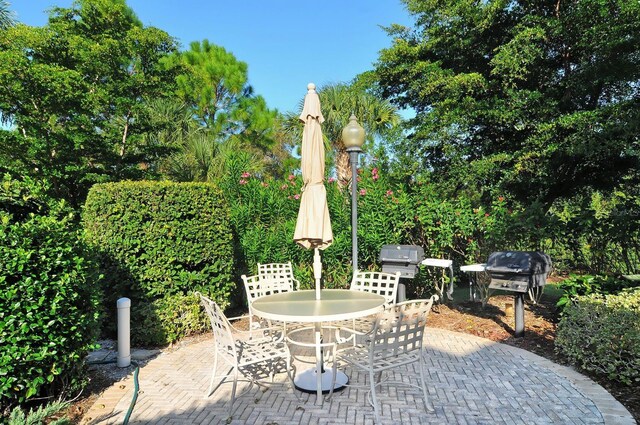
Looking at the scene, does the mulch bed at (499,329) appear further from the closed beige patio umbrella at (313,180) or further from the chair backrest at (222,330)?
the closed beige patio umbrella at (313,180)

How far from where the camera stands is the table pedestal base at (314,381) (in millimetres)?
3295

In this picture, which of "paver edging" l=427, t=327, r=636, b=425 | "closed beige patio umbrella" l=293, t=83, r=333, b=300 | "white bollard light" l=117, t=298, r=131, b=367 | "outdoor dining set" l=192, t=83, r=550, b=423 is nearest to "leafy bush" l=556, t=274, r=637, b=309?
"outdoor dining set" l=192, t=83, r=550, b=423

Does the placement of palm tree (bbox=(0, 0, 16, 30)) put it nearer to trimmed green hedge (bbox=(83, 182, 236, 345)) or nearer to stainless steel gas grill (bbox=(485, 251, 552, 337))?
trimmed green hedge (bbox=(83, 182, 236, 345))

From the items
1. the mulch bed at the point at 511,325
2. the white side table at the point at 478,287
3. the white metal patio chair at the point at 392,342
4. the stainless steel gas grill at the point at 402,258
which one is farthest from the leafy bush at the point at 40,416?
the white side table at the point at 478,287

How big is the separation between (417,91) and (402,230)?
652 centimetres

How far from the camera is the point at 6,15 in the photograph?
12.5 metres

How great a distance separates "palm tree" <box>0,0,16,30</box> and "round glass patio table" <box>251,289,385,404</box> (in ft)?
47.9

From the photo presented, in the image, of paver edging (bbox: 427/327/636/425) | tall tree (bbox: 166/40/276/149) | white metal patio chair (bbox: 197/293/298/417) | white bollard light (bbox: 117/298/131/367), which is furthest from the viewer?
tall tree (bbox: 166/40/276/149)

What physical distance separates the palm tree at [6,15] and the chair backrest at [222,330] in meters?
14.6

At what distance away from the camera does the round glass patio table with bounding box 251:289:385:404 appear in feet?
9.66

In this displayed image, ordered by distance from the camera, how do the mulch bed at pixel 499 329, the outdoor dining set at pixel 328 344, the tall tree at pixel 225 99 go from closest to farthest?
the outdoor dining set at pixel 328 344 → the mulch bed at pixel 499 329 → the tall tree at pixel 225 99

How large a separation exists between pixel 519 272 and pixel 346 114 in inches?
352

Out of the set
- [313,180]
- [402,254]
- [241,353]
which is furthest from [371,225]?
[241,353]

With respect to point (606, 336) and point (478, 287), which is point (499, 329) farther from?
point (606, 336)
